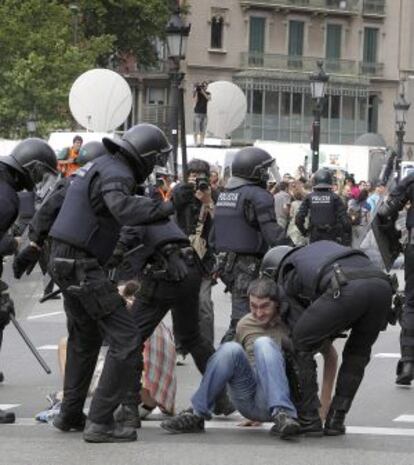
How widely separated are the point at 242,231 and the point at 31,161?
7.86ft

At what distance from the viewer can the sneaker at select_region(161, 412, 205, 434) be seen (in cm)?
987

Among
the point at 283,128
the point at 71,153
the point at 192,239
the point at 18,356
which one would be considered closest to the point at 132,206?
the point at 192,239

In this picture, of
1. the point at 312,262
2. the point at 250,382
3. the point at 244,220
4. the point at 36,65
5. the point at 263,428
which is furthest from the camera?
the point at 36,65

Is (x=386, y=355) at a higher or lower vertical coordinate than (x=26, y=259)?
lower

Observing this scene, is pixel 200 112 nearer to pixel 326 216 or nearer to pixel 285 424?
pixel 326 216

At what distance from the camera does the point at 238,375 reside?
971 centimetres

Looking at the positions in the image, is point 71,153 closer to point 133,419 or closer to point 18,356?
point 18,356

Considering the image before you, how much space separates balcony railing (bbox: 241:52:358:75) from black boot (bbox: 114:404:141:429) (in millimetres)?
66089

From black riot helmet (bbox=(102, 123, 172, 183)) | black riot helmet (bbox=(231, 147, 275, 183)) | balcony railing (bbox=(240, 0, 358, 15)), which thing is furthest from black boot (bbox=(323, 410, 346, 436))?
balcony railing (bbox=(240, 0, 358, 15))

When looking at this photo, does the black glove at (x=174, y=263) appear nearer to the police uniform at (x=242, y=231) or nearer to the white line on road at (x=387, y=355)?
the police uniform at (x=242, y=231)

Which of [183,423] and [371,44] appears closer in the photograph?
[183,423]

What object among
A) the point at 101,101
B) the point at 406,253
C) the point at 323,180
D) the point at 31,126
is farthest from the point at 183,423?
the point at 31,126

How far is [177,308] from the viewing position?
34.8 ft

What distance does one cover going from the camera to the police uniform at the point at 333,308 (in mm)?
9492
